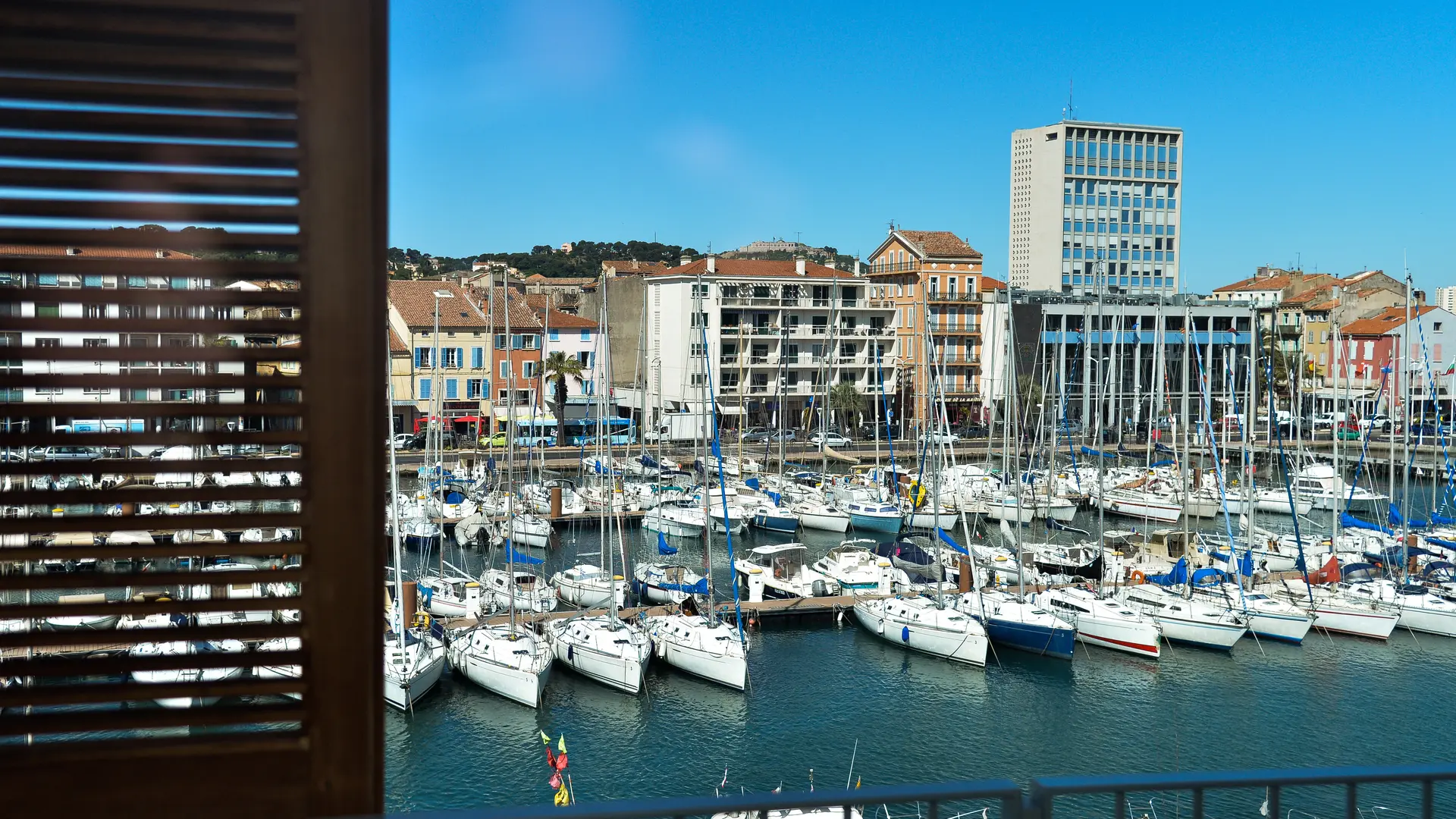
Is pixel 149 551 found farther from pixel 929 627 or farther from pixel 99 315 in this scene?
pixel 929 627

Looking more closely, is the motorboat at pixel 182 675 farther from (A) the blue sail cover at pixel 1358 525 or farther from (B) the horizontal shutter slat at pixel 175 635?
(A) the blue sail cover at pixel 1358 525

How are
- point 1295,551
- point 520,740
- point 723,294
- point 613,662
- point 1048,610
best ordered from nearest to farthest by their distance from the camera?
point 520,740, point 613,662, point 1048,610, point 1295,551, point 723,294

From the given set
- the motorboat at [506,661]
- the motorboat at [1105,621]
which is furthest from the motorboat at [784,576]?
the motorboat at [506,661]

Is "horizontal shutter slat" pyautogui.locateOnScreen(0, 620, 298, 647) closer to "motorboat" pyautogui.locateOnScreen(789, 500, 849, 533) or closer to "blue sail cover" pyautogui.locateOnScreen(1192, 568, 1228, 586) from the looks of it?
"blue sail cover" pyautogui.locateOnScreen(1192, 568, 1228, 586)

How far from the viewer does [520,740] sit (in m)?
11.9

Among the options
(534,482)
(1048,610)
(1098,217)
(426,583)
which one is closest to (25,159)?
(1048,610)

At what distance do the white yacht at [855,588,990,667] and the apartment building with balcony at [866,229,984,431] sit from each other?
864 inches

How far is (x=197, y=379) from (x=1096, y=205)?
161ft

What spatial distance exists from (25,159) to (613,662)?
12.3 m

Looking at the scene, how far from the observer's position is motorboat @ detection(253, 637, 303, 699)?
5.33 ft

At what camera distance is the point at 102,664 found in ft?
5.23

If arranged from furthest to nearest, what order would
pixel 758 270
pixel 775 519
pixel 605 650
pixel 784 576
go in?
pixel 758 270
pixel 775 519
pixel 784 576
pixel 605 650

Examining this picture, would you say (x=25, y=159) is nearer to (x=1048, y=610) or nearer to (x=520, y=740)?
(x=520, y=740)

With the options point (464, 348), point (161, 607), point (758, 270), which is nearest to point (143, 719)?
point (161, 607)
